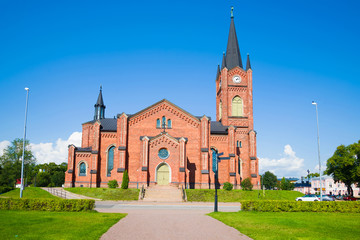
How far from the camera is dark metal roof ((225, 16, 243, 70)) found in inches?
2226

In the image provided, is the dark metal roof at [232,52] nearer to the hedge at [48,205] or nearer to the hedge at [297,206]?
the hedge at [297,206]

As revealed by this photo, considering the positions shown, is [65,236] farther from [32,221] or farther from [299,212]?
[299,212]

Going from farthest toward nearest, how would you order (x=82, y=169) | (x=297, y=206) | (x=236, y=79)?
(x=236, y=79), (x=82, y=169), (x=297, y=206)

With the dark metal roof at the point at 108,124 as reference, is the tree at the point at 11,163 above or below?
below

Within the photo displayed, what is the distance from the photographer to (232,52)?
188 feet

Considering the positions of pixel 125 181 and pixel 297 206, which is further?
pixel 125 181

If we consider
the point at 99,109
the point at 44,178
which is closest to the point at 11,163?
the point at 44,178

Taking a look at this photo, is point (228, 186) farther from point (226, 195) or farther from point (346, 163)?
point (346, 163)

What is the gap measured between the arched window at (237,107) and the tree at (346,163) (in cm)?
2281

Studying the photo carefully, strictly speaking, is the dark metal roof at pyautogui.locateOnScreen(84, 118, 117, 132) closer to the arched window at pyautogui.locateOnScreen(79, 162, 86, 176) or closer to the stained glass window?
the arched window at pyautogui.locateOnScreen(79, 162, 86, 176)

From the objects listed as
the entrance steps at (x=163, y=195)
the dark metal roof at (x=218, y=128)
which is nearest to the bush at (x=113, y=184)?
the entrance steps at (x=163, y=195)

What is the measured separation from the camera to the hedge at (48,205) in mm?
22641

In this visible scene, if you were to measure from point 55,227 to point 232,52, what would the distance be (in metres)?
48.4

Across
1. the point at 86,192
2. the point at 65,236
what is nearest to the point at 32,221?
the point at 65,236
